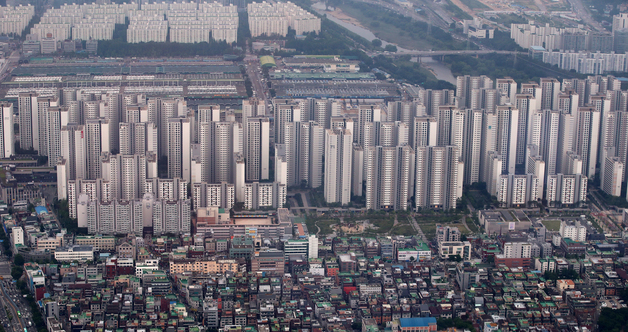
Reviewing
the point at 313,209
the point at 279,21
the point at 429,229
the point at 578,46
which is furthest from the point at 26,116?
the point at 578,46

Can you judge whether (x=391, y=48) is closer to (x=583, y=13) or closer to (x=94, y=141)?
(x=583, y=13)

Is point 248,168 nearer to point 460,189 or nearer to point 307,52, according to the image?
point 460,189

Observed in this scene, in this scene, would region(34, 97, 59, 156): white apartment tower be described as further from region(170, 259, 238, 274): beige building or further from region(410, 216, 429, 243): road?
region(410, 216, 429, 243): road

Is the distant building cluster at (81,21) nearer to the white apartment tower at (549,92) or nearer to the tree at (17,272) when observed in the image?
the white apartment tower at (549,92)

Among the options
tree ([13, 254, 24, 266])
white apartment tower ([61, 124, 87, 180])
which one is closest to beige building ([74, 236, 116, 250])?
tree ([13, 254, 24, 266])

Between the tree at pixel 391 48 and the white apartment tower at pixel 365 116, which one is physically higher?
the tree at pixel 391 48

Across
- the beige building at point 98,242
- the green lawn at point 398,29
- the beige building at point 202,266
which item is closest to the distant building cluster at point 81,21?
the green lawn at point 398,29
